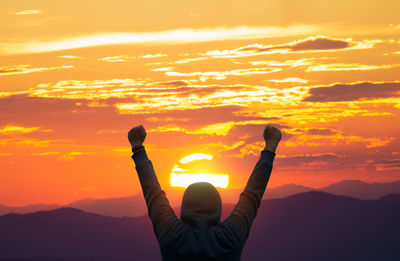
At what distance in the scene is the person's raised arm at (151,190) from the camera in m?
10.5

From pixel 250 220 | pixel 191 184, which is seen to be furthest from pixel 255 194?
pixel 191 184

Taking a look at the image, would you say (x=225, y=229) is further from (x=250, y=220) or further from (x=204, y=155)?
(x=204, y=155)

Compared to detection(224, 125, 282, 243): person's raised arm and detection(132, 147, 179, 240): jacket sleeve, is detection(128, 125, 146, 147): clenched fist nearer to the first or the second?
detection(132, 147, 179, 240): jacket sleeve

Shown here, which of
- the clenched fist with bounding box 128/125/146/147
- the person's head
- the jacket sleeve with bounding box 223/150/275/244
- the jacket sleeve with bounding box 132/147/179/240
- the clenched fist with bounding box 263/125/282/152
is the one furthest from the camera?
the clenched fist with bounding box 263/125/282/152

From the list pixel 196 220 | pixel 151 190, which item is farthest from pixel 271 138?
pixel 151 190

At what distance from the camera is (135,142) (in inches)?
435

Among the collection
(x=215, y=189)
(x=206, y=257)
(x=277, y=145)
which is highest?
(x=277, y=145)

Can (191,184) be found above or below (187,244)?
above

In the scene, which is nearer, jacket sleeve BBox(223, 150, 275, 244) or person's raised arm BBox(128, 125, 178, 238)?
person's raised arm BBox(128, 125, 178, 238)

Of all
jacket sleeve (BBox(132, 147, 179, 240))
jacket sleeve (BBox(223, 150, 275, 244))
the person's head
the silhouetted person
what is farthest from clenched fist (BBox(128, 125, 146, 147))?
jacket sleeve (BBox(223, 150, 275, 244))

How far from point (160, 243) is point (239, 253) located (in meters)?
1.16

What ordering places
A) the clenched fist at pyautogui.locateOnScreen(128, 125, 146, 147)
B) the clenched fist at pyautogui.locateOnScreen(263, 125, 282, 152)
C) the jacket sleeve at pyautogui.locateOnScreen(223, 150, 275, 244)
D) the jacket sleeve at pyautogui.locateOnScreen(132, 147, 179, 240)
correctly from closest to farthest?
the jacket sleeve at pyautogui.locateOnScreen(132, 147, 179, 240), the jacket sleeve at pyautogui.locateOnScreen(223, 150, 275, 244), the clenched fist at pyautogui.locateOnScreen(128, 125, 146, 147), the clenched fist at pyautogui.locateOnScreen(263, 125, 282, 152)

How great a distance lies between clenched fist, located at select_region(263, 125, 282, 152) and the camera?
445 inches

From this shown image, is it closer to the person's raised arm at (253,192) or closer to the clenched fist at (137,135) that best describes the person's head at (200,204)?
the person's raised arm at (253,192)
